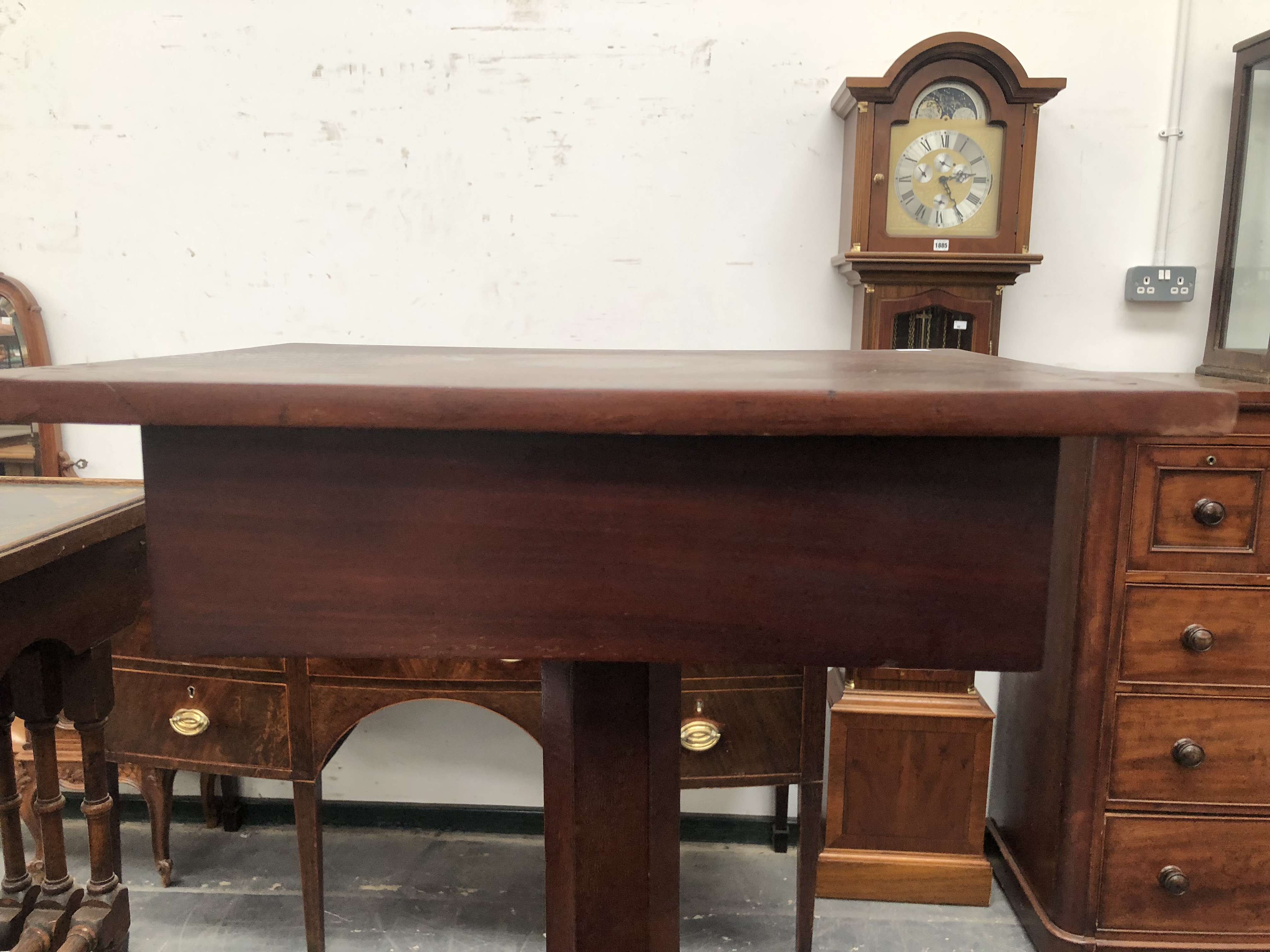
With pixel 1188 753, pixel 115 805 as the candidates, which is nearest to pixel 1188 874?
pixel 1188 753

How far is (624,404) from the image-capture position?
481 mm

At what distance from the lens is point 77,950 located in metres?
1.57

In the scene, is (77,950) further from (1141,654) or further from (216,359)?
(1141,654)

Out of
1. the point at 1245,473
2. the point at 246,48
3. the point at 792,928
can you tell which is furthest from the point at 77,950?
the point at 1245,473

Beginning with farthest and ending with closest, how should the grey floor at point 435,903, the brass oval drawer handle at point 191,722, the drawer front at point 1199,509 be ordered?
the grey floor at point 435,903, the brass oval drawer handle at point 191,722, the drawer front at point 1199,509

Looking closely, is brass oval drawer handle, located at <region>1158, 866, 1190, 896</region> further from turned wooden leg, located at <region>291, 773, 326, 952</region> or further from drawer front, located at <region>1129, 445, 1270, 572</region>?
turned wooden leg, located at <region>291, 773, 326, 952</region>

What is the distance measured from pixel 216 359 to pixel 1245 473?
1.75 meters

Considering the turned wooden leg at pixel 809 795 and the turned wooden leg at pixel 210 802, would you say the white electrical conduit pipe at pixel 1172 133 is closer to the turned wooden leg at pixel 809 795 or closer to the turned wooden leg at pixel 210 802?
the turned wooden leg at pixel 809 795

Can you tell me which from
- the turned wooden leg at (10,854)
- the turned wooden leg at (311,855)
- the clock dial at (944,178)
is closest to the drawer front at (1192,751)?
the clock dial at (944,178)

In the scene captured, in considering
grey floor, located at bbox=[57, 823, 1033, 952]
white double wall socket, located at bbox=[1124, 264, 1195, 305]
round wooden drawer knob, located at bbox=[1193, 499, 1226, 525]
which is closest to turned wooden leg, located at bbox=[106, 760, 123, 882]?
grey floor, located at bbox=[57, 823, 1033, 952]

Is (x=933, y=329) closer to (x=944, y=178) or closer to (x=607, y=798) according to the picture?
(x=944, y=178)

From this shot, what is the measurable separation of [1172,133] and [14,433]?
2.84 meters

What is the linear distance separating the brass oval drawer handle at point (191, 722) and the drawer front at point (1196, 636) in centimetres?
184

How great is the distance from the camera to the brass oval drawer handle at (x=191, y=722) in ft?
6.13
